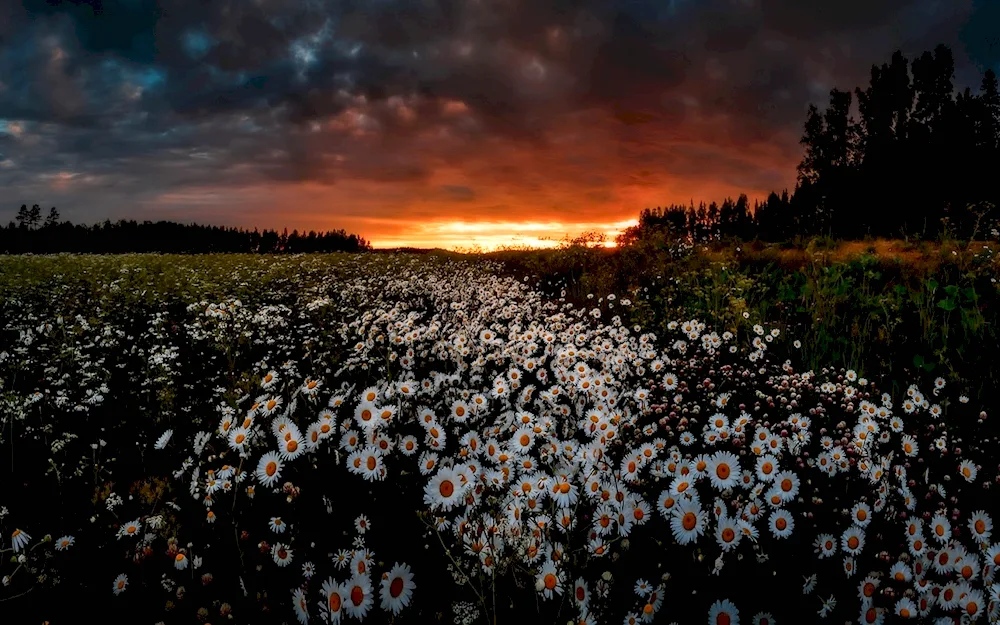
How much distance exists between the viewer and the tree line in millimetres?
56812

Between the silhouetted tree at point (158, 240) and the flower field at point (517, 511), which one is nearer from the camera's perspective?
Answer: the flower field at point (517, 511)

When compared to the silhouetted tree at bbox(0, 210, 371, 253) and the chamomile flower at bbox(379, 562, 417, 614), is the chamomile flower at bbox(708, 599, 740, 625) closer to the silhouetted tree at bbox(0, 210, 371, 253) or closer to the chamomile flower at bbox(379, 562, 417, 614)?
the chamomile flower at bbox(379, 562, 417, 614)

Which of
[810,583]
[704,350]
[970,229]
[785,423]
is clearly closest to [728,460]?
[810,583]

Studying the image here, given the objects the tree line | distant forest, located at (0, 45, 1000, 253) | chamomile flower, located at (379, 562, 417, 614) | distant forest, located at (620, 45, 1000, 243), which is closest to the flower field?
chamomile flower, located at (379, 562, 417, 614)

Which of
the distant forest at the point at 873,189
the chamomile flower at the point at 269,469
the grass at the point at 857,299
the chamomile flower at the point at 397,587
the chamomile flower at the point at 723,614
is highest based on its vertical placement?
the distant forest at the point at 873,189

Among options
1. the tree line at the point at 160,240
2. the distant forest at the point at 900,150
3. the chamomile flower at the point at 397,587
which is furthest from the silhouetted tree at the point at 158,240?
the chamomile flower at the point at 397,587

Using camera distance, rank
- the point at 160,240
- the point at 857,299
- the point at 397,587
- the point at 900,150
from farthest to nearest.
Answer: the point at 160,240
the point at 900,150
the point at 857,299
the point at 397,587

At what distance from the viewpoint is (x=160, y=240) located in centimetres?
6275

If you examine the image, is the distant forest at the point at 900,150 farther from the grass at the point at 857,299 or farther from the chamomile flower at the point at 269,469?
the chamomile flower at the point at 269,469

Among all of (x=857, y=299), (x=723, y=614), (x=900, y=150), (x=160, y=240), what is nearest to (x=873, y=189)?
(x=900, y=150)

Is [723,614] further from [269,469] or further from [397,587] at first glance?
[269,469]

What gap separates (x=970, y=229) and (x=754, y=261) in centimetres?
340

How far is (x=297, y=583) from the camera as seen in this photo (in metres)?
1.98

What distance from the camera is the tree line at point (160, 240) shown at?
56812 millimetres
